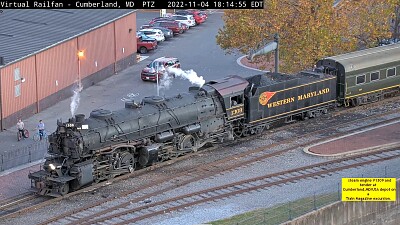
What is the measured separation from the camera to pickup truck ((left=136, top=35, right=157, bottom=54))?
72.1 metres

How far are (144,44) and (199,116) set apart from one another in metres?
30.7

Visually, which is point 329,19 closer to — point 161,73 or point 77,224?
point 161,73

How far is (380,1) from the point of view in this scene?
56000 mm

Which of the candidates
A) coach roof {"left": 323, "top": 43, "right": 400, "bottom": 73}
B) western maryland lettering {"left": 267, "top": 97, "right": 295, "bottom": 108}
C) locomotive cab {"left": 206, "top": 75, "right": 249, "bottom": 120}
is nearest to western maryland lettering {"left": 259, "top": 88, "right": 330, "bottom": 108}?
western maryland lettering {"left": 267, "top": 97, "right": 295, "bottom": 108}

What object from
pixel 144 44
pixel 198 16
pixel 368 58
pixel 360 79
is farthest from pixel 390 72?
pixel 198 16

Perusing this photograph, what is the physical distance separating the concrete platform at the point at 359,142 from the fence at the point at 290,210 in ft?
20.5

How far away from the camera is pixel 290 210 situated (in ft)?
109

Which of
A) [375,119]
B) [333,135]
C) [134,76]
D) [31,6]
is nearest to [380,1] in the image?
[375,119]

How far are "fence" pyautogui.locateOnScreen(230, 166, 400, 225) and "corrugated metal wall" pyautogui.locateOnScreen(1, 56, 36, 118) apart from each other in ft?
69.4

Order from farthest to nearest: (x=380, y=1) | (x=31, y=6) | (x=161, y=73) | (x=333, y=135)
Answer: (x=161, y=73) → (x=380, y=1) → (x=333, y=135) → (x=31, y=6)

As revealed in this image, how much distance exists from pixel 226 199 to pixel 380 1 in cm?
2404

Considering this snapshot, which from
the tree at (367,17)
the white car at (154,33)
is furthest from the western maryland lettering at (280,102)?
the white car at (154,33)

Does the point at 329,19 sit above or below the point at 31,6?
below

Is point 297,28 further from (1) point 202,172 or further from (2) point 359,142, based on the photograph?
(1) point 202,172
